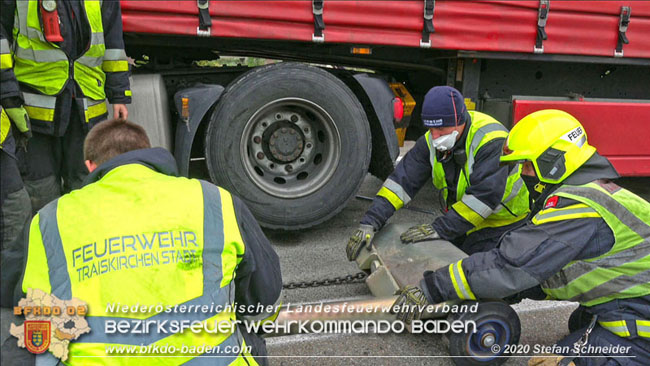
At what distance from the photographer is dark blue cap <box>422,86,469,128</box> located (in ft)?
10.6

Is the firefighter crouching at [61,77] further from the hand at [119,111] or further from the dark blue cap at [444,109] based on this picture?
the dark blue cap at [444,109]

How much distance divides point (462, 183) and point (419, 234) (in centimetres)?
45

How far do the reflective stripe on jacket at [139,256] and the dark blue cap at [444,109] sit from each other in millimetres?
1926

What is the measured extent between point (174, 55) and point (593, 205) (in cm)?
324

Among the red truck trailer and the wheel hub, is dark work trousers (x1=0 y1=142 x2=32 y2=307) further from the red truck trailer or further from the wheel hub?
the wheel hub

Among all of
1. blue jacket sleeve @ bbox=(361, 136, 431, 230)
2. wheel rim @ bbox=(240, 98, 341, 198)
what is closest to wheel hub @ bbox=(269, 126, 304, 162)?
wheel rim @ bbox=(240, 98, 341, 198)

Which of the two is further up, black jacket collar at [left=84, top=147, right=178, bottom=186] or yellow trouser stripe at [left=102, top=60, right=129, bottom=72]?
yellow trouser stripe at [left=102, top=60, right=129, bottom=72]

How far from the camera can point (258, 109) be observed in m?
3.93

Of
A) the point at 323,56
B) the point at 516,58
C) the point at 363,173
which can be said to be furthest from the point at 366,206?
the point at 516,58

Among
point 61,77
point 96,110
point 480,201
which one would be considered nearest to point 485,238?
point 480,201

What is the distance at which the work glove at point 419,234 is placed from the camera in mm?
3209

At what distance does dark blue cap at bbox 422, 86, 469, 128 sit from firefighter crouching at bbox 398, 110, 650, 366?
2.75ft

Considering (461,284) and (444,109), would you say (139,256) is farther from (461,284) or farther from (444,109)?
(444,109)

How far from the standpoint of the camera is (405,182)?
3.58m
